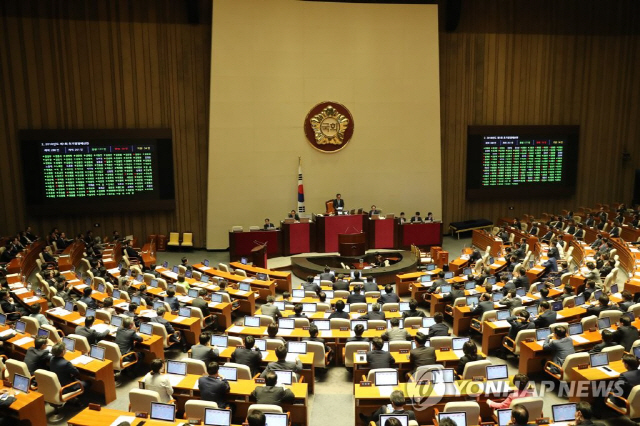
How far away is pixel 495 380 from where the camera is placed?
7.49 m

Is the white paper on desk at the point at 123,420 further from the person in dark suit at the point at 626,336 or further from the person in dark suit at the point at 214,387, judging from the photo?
the person in dark suit at the point at 626,336

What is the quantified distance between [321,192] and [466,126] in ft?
21.8

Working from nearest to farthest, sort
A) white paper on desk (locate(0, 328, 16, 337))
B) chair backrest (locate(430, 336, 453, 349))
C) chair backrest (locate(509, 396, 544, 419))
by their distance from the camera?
chair backrest (locate(509, 396, 544, 419)) < chair backrest (locate(430, 336, 453, 349)) < white paper on desk (locate(0, 328, 16, 337))

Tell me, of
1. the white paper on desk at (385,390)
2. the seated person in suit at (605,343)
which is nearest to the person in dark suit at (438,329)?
the white paper on desk at (385,390)

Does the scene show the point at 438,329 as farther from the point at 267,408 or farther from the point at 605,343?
the point at 267,408

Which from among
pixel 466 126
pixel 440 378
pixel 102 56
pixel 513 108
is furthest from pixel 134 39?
pixel 440 378

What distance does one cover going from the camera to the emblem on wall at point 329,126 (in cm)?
2023

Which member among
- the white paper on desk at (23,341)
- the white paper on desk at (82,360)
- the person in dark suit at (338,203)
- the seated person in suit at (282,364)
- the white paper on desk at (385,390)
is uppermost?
the person in dark suit at (338,203)

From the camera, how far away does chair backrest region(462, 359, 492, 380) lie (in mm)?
7570

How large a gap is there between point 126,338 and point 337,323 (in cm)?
371

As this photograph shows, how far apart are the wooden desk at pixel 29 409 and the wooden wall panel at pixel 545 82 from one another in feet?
58.6

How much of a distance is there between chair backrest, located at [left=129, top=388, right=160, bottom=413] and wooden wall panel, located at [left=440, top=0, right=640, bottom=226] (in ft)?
57.1

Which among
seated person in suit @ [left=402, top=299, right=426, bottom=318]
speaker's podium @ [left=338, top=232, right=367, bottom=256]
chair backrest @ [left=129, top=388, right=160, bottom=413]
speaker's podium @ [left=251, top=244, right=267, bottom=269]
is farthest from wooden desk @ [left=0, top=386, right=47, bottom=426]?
speaker's podium @ [left=338, top=232, right=367, bottom=256]

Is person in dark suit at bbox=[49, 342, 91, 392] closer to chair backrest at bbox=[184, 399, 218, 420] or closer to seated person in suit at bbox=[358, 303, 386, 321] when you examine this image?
chair backrest at bbox=[184, 399, 218, 420]
